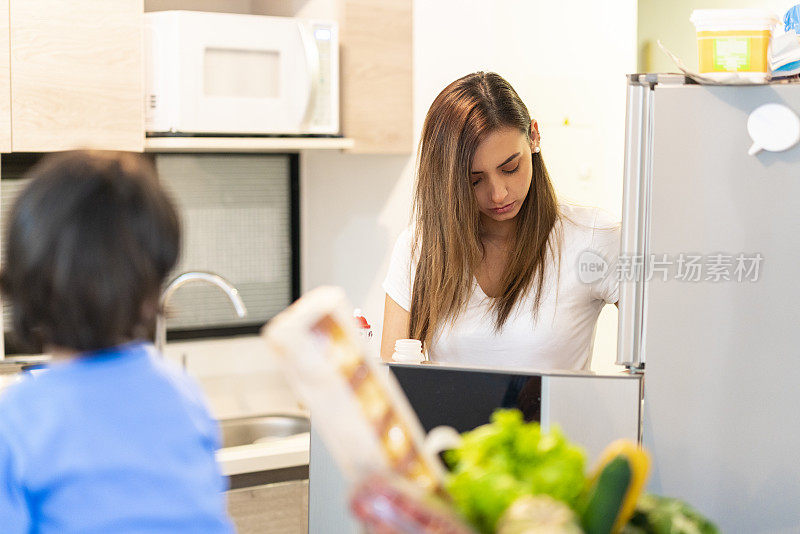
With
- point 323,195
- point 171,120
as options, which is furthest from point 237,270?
Answer: point 171,120

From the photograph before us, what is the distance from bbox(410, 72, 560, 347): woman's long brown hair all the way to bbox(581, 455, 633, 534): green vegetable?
0.85 meters

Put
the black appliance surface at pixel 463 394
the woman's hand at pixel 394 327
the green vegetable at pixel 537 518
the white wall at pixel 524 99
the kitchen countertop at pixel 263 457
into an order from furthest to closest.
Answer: the white wall at pixel 524 99, the kitchen countertop at pixel 263 457, the woman's hand at pixel 394 327, the black appliance surface at pixel 463 394, the green vegetable at pixel 537 518

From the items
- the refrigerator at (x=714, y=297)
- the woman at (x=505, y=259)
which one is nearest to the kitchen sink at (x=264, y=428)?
the woman at (x=505, y=259)

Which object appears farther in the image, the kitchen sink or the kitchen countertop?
the kitchen sink

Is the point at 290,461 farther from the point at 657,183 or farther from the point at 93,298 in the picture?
the point at 93,298

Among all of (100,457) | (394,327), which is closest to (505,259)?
(394,327)

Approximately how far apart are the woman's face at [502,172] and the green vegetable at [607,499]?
33.3 inches

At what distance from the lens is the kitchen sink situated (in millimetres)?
2479

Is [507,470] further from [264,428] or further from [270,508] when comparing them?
[264,428]

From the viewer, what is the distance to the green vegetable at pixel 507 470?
28.4 inches

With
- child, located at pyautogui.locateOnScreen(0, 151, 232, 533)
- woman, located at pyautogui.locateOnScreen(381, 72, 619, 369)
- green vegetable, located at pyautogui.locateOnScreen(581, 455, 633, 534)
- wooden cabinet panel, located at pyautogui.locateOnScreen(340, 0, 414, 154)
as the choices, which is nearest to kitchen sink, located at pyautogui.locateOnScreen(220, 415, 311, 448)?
wooden cabinet panel, located at pyautogui.locateOnScreen(340, 0, 414, 154)

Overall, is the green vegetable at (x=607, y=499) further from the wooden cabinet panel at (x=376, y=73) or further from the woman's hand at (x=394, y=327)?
the wooden cabinet panel at (x=376, y=73)

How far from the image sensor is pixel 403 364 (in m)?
1.28

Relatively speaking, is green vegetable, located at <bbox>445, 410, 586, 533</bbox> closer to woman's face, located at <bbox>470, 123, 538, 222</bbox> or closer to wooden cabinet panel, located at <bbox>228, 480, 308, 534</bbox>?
woman's face, located at <bbox>470, 123, 538, 222</bbox>
